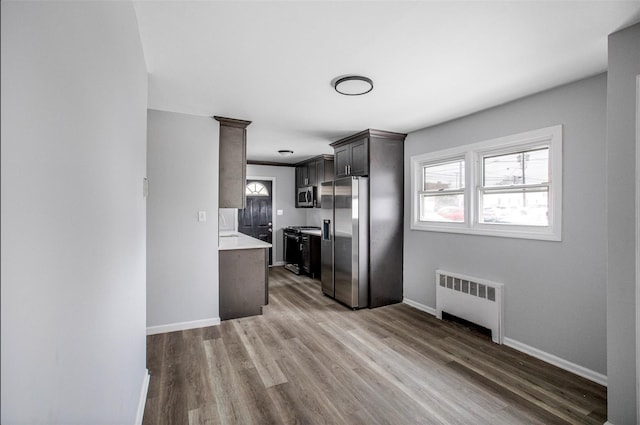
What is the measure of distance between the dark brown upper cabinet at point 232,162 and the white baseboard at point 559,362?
11.0 feet

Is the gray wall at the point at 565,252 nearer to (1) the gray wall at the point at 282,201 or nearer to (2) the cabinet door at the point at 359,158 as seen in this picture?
(2) the cabinet door at the point at 359,158

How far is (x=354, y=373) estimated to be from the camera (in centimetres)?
251

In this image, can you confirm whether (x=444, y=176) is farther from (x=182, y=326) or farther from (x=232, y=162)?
(x=182, y=326)

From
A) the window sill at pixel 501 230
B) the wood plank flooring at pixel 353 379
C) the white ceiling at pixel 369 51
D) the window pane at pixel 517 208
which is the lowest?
the wood plank flooring at pixel 353 379

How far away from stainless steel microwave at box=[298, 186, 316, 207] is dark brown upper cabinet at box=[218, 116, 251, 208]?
2720 millimetres

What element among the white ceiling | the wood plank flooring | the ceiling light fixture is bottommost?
the wood plank flooring

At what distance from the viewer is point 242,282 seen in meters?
3.77

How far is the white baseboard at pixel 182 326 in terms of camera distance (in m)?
3.28

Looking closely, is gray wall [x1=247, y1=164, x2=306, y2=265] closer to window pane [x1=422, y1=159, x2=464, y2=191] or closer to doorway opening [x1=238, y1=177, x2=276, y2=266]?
doorway opening [x1=238, y1=177, x2=276, y2=266]

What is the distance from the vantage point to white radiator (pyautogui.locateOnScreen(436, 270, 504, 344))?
10.2ft

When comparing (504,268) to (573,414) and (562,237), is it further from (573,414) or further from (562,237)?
(573,414)

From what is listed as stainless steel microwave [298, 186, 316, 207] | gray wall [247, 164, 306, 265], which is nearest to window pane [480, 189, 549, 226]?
stainless steel microwave [298, 186, 316, 207]

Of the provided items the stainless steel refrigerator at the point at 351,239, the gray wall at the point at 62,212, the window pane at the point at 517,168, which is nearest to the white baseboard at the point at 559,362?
the window pane at the point at 517,168

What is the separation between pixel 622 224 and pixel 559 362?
155 cm
